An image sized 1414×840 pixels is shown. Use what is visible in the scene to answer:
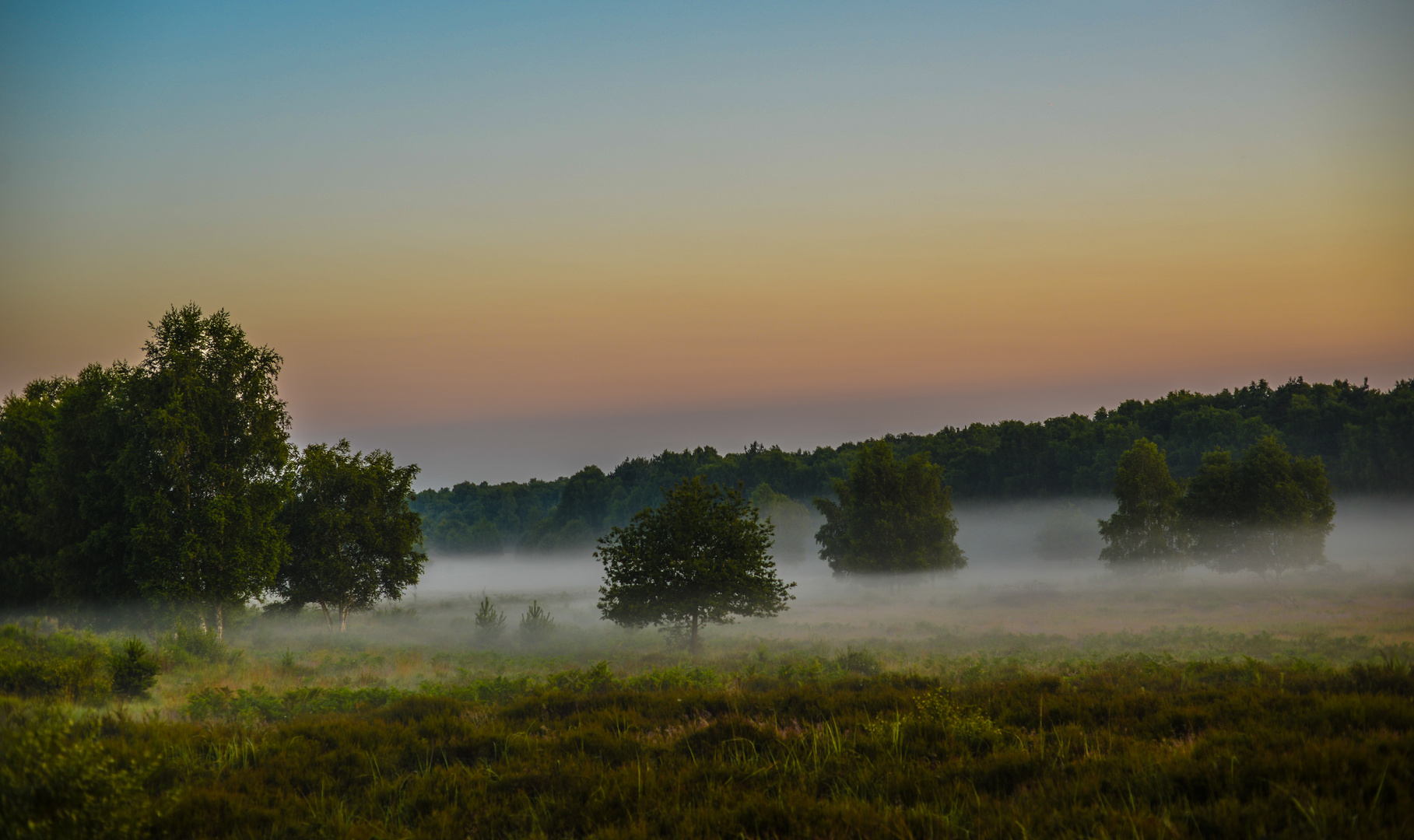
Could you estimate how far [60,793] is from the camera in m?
5.02

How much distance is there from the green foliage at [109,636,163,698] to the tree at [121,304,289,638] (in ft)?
41.2

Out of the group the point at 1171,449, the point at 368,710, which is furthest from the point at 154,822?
the point at 1171,449

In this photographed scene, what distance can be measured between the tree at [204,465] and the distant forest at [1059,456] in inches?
1262

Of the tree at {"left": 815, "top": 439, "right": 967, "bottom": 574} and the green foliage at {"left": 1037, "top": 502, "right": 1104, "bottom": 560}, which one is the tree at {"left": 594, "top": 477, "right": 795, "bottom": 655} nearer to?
the tree at {"left": 815, "top": 439, "right": 967, "bottom": 574}

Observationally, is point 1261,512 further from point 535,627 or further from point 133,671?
point 133,671

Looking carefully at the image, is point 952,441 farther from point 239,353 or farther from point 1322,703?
point 1322,703

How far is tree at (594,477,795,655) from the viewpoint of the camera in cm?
2686

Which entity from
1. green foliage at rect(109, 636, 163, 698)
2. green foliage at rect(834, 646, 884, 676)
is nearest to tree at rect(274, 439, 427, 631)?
green foliage at rect(109, 636, 163, 698)

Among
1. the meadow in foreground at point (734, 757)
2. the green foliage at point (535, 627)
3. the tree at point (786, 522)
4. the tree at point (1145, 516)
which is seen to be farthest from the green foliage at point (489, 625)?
the tree at point (786, 522)

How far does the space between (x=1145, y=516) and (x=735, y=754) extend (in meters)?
53.9

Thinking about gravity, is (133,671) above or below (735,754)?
below

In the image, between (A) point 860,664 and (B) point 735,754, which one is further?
(A) point 860,664

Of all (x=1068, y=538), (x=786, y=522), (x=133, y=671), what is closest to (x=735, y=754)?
(x=133, y=671)

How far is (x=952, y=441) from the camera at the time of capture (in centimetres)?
12419
